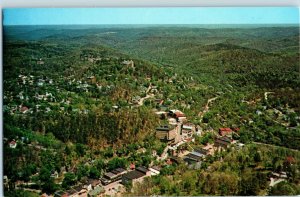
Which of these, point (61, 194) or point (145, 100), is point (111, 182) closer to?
point (61, 194)

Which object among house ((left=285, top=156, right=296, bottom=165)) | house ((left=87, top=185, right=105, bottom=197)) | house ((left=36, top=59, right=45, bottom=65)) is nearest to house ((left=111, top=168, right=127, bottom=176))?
house ((left=87, top=185, right=105, bottom=197))

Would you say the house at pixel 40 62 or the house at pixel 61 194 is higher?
the house at pixel 40 62

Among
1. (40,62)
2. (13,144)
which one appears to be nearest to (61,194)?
(13,144)

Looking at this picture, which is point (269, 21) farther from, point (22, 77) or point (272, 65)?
point (22, 77)

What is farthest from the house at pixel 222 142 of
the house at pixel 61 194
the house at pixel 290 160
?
the house at pixel 61 194

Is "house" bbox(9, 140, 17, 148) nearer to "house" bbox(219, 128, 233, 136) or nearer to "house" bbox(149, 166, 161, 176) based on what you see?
"house" bbox(149, 166, 161, 176)

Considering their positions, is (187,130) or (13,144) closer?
(13,144)

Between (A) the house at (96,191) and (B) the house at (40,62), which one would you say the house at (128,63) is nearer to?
(B) the house at (40,62)
